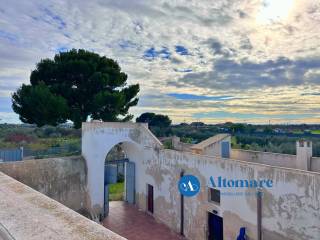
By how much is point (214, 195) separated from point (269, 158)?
3.63 m

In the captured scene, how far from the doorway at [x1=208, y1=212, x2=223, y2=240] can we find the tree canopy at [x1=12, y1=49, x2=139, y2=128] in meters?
12.7

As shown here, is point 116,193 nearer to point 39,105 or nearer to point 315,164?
point 39,105

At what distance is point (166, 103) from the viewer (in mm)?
25203

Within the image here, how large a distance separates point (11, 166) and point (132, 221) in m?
6.68

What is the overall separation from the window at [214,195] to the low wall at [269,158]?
3.40 meters

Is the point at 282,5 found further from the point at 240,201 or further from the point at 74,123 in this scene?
the point at 74,123

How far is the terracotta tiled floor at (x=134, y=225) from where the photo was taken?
12.4 metres

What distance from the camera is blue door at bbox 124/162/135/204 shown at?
1666 centimetres

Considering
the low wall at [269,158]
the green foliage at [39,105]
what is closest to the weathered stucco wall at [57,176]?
the green foliage at [39,105]

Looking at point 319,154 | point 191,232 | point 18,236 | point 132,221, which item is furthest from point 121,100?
point 18,236

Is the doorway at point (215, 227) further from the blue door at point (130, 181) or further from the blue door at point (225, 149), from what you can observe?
the blue door at point (130, 181)

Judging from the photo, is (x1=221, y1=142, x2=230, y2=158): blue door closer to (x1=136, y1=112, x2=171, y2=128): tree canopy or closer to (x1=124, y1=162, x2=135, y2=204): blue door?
(x1=124, y1=162, x2=135, y2=204): blue door

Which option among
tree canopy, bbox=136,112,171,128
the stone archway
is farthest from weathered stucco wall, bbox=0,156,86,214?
tree canopy, bbox=136,112,171,128

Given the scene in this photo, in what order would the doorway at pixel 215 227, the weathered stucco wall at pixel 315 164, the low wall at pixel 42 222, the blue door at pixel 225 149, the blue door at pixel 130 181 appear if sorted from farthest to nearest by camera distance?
the blue door at pixel 130 181, the blue door at pixel 225 149, the doorway at pixel 215 227, the weathered stucco wall at pixel 315 164, the low wall at pixel 42 222
